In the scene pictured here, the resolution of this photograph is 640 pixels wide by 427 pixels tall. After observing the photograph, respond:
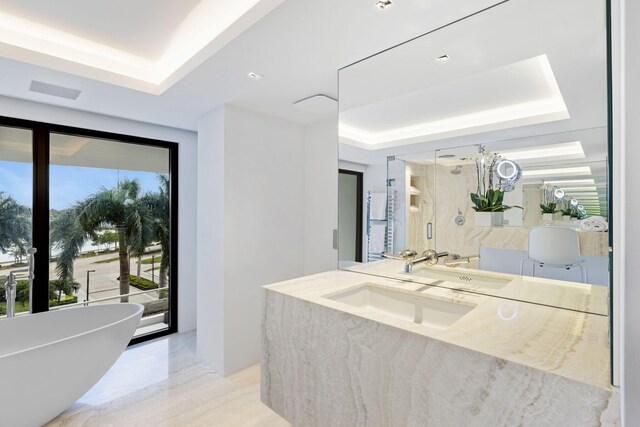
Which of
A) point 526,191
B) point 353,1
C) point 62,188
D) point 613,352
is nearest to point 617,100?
point 613,352

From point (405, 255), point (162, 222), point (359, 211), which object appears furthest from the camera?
point (162, 222)

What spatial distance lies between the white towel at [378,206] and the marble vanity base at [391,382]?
0.80 m

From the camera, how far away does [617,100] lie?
648 millimetres

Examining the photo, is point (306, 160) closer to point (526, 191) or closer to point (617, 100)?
point (526, 191)

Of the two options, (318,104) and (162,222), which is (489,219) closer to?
(318,104)

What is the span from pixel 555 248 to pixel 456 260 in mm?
410

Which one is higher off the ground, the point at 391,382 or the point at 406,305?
the point at 406,305

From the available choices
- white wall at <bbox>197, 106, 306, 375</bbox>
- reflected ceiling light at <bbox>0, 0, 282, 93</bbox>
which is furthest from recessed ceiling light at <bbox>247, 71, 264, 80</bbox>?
white wall at <bbox>197, 106, 306, 375</bbox>

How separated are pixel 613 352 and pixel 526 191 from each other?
74 cm

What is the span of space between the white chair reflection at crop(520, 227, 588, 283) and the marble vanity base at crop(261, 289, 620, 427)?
2.08ft

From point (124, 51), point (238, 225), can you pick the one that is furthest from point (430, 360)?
point (124, 51)

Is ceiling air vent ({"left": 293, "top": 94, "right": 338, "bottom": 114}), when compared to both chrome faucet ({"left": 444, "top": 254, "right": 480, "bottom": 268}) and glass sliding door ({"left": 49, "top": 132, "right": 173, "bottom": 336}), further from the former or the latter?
glass sliding door ({"left": 49, "top": 132, "right": 173, "bottom": 336})

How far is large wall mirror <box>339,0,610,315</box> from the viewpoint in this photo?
1.14m

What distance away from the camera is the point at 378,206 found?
1932 mm
